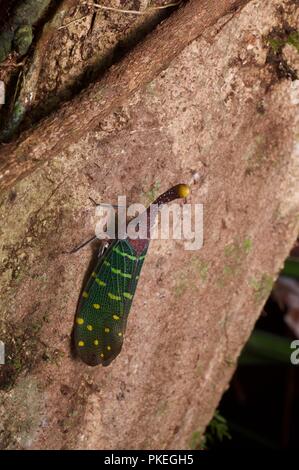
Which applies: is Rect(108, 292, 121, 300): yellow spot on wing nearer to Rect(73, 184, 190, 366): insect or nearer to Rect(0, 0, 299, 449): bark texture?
Rect(73, 184, 190, 366): insect

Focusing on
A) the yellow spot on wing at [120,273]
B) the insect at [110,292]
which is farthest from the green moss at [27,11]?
the yellow spot on wing at [120,273]

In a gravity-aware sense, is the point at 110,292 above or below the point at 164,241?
below

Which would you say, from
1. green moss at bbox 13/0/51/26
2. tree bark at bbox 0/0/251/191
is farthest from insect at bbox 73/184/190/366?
green moss at bbox 13/0/51/26

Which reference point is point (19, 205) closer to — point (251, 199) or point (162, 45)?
point (162, 45)

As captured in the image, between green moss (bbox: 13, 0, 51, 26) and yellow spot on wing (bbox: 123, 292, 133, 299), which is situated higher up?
green moss (bbox: 13, 0, 51, 26)

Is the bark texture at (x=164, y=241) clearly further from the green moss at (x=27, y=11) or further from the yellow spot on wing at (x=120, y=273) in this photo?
the green moss at (x=27, y=11)

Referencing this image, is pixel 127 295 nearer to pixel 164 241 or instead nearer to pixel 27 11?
pixel 164 241

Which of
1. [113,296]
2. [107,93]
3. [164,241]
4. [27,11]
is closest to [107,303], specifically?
[113,296]
